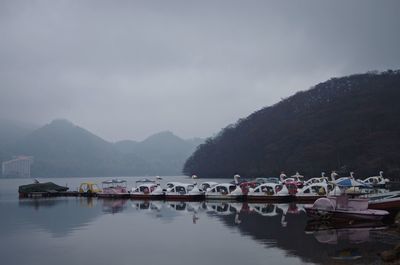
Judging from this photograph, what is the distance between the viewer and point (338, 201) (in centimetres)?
3077

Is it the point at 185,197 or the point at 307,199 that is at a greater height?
the point at 185,197

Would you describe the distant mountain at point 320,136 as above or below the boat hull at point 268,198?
above

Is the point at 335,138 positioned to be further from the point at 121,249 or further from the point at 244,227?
the point at 121,249

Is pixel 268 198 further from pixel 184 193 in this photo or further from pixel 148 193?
pixel 148 193

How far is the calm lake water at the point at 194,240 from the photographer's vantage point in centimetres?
2108

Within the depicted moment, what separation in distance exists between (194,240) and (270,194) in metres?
28.0

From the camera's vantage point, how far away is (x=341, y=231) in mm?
27453

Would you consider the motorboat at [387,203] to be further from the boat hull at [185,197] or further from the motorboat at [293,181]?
the boat hull at [185,197]

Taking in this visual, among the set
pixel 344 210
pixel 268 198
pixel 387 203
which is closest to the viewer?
pixel 344 210

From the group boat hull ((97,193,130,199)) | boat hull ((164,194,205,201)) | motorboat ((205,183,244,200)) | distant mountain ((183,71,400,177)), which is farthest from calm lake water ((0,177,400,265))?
distant mountain ((183,71,400,177))

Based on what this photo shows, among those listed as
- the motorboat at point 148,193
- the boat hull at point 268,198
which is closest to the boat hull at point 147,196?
the motorboat at point 148,193

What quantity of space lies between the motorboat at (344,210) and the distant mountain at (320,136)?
71.5m

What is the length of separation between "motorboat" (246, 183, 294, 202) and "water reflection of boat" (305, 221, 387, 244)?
21.0 m

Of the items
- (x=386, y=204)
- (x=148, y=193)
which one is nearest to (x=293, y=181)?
(x=148, y=193)
